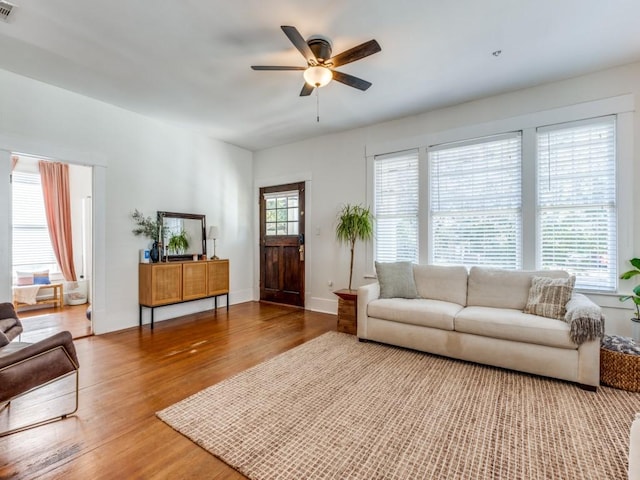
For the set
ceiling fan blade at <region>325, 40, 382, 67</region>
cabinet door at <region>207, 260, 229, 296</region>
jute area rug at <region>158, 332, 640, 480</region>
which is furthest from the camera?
cabinet door at <region>207, 260, 229, 296</region>

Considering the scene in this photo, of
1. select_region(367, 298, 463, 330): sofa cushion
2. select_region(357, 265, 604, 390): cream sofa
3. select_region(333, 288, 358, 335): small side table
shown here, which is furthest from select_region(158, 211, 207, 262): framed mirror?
select_region(367, 298, 463, 330): sofa cushion

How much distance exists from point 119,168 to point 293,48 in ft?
10.0

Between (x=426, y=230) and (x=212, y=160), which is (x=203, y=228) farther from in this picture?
(x=426, y=230)

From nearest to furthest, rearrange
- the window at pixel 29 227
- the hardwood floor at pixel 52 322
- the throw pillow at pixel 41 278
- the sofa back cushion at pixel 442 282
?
the sofa back cushion at pixel 442 282
the hardwood floor at pixel 52 322
the throw pillow at pixel 41 278
the window at pixel 29 227

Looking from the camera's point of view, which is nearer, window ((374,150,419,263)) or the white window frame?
the white window frame

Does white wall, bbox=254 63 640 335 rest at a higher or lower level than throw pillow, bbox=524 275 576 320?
higher

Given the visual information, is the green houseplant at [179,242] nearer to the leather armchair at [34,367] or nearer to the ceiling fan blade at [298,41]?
the leather armchair at [34,367]

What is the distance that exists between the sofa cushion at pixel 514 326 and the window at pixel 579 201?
986 mm

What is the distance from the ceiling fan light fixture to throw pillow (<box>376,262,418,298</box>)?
7.49 feet

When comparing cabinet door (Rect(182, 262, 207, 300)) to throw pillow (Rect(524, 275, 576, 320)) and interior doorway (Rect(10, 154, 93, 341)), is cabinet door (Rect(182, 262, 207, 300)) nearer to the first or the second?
interior doorway (Rect(10, 154, 93, 341))

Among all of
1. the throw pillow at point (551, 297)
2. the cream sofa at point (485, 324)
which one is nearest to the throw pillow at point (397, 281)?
the cream sofa at point (485, 324)

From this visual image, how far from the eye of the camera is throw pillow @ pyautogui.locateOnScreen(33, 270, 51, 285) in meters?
5.37

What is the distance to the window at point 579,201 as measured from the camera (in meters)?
3.20

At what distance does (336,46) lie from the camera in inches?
109
